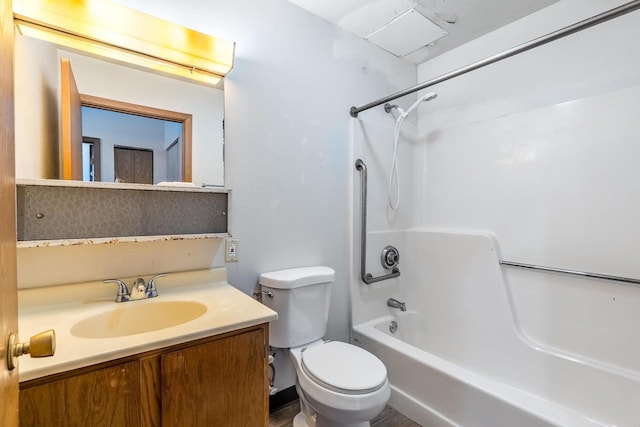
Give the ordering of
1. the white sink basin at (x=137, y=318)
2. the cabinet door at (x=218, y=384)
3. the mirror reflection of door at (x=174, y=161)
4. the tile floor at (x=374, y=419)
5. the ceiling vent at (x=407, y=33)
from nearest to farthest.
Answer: the cabinet door at (x=218, y=384) → the white sink basin at (x=137, y=318) → the mirror reflection of door at (x=174, y=161) → the tile floor at (x=374, y=419) → the ceiling vent at (x=407, y=33)

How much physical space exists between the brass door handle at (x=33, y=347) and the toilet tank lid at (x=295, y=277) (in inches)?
40.3

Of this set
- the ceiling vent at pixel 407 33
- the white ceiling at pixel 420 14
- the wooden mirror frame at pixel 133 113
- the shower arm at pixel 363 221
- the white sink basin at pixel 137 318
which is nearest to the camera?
the white sink basin at pixel 137 318

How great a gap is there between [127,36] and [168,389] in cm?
135

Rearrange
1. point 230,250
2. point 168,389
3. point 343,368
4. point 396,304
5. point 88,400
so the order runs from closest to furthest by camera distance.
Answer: point 88,400 < point 168,389 < point 343,368 < point 230,250 < point 396,304

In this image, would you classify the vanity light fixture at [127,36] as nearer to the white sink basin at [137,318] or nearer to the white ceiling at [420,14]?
the white ceiling at [420,14]

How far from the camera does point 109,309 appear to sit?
3.74ft

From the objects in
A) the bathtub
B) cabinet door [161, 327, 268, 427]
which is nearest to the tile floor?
the bathtub

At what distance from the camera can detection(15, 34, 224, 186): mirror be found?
1.12 meters

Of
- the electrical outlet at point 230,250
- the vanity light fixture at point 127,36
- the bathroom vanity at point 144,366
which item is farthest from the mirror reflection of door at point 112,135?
the bathroom vanity at point 144,366

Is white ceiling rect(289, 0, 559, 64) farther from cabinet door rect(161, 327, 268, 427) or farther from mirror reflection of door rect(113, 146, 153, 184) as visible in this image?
cabinet door rect(161, 327, 268, 427)

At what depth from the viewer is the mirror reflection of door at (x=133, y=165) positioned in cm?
128

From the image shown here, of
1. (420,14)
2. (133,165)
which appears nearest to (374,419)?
(133,165)

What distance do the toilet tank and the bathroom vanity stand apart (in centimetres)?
30

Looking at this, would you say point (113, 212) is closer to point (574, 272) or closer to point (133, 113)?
point (133, 113)
